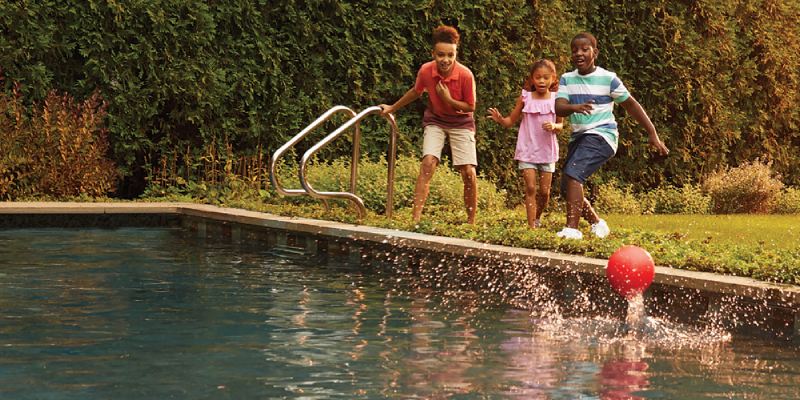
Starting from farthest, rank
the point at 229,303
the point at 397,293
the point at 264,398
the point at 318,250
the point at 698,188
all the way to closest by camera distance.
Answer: the point at 698,188 < the point at 318,250 < the point at 397,293 < the point at 229,303 < the point at 264,398

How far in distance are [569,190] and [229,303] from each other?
314 cm

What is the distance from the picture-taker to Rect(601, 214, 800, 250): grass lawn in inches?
389

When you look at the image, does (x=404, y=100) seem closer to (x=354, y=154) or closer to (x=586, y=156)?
(x=354, y=154)

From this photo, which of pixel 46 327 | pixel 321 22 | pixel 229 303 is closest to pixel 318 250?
pixel 229 303

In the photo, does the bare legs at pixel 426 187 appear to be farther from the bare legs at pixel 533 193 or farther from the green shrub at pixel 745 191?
the green shrub at pixel 745 191

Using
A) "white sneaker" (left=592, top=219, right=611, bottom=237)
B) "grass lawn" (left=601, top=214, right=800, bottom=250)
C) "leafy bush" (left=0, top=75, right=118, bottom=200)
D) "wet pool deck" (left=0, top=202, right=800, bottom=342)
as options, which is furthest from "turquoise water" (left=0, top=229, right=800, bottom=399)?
"leafy bush" (left=0, top=75, right=118, bottom=200)

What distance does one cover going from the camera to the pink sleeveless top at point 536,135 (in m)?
9.62

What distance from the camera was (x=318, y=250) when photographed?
9.70 m

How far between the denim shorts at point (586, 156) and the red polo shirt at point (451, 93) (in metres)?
1.58

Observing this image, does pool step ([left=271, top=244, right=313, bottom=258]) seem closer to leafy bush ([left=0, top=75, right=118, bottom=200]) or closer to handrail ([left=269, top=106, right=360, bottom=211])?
handrail ([left=269, top=106, right=360, bottom=211])

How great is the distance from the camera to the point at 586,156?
8.45 meters

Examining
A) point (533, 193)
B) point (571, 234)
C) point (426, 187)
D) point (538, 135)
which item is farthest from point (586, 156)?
point (426, 187)

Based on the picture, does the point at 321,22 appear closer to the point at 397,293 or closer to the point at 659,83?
the point at 659,83

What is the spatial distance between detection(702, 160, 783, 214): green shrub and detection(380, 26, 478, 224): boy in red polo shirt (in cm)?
659
